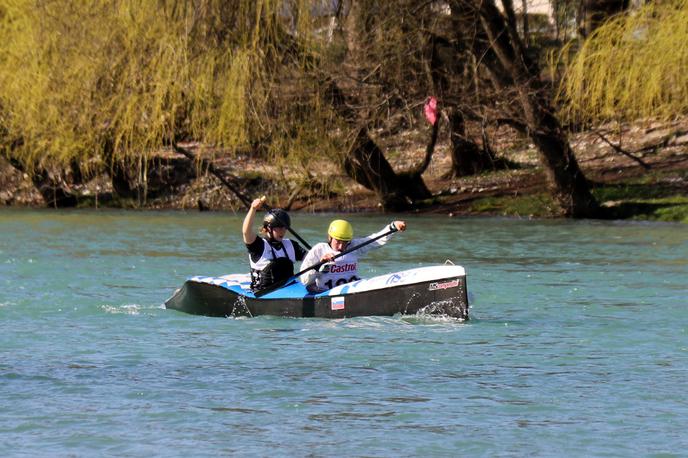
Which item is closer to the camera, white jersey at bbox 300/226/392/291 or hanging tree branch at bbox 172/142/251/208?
white jersey at bbox 300/226/392/291

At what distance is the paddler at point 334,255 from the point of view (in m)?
13.8

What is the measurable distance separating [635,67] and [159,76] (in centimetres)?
877

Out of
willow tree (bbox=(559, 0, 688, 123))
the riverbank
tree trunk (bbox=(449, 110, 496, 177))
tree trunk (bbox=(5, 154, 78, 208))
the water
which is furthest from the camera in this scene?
tree trunk (bbox=(5, 154, 78, 208))

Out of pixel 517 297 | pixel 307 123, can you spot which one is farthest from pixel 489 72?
pixel 517 297

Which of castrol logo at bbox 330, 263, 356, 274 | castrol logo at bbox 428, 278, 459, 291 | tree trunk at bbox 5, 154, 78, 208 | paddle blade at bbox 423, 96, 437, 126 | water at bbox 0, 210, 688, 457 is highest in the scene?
paddle blade at bbox 423, 96, 437, 126

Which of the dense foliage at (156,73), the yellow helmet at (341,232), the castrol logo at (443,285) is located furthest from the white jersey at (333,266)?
the dense foliage at (156,73)

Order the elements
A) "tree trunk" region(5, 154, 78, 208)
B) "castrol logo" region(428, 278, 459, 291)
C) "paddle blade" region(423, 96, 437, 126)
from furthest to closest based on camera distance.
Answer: "tree trunk" region(5, 154, 78, 208) < "paddle blade" region(423, 96, 437, 126) < "castrol logo" region(428, 278, 459, 291)

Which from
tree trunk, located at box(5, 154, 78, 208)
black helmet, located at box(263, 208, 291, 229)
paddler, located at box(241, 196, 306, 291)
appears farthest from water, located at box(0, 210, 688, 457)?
tree trunk, located at box(5, 154, 78, 208)

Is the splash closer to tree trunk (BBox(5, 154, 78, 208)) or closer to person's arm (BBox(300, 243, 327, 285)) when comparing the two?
person's arm (BBox(300, 243, 327, 285))

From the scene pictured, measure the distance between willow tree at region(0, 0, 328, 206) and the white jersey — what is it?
11383 millimetres

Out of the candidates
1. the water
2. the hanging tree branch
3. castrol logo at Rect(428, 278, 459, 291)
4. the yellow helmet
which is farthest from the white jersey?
the hanging tree branch

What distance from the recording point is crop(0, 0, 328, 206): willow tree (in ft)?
82.1

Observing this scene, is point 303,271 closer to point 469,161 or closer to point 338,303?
point 338,303

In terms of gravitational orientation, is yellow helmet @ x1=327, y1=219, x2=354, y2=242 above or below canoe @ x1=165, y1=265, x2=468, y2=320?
above
